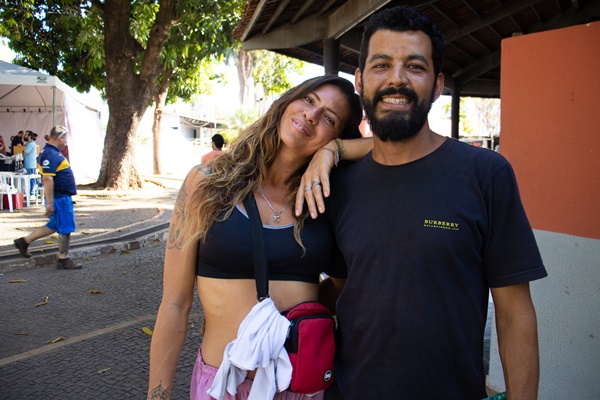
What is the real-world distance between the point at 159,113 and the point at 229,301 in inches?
808

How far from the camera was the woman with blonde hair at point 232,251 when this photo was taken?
6.34 ft

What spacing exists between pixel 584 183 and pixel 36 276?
6.62 m

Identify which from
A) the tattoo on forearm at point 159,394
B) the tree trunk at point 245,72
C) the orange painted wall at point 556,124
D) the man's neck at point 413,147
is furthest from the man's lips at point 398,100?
the tree trunk at point 245,72

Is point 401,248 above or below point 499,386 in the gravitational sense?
above

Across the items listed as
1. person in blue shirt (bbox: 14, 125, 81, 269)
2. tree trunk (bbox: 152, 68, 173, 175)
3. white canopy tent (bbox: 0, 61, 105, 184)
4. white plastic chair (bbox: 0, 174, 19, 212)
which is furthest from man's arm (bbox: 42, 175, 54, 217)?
tree trunk (bbox: 152, 68, 173, 175)

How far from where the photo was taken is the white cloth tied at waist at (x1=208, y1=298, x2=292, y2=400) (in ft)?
5.81

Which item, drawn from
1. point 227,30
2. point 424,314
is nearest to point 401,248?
point 424,314

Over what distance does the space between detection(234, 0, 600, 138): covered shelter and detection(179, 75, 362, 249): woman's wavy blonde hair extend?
3.42 m

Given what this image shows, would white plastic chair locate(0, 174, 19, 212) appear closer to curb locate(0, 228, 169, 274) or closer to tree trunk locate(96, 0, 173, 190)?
tree trunk locate(96, 0, 173, 190)

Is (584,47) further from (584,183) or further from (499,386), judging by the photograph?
(499,386)

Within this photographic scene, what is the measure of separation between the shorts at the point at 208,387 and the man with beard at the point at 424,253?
0.19 metres

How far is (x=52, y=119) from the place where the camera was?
17406 millimetres

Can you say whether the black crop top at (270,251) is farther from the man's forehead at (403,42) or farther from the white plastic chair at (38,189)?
the white plastic chair at (38,189)

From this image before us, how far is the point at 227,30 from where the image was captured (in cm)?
1457
